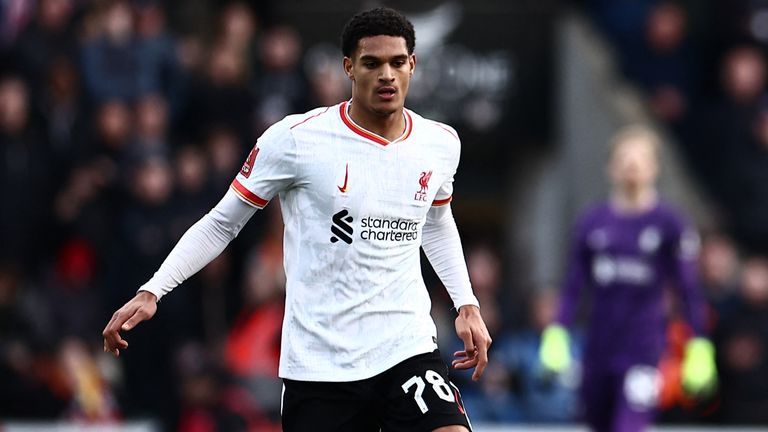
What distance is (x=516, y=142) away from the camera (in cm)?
1402

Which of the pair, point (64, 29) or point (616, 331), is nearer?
point (616, 331)

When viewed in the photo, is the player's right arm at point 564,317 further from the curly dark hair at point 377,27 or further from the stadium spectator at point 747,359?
the curly dark hair at point 377,27

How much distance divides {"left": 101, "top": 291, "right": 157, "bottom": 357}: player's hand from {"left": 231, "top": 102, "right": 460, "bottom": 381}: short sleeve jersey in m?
0.57

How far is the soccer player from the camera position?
8.74 metres

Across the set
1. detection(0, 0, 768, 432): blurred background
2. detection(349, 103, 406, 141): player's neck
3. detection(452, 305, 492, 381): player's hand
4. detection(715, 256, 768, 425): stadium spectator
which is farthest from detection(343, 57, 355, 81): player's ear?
detection(715, 256, 768, 425): stadium spectator

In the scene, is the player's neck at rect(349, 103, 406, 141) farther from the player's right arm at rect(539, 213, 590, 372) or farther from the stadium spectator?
the stadium spectator

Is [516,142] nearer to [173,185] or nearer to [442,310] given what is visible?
[442,310]

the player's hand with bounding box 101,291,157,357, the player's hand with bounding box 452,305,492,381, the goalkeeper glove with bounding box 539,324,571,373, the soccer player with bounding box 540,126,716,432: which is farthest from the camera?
the goalkeeper glove with bounding box 539,324,571,373

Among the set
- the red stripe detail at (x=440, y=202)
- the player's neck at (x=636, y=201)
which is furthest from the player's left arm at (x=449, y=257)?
the player's neck at (x=636, y=201)

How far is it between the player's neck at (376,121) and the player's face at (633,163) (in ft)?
11.1

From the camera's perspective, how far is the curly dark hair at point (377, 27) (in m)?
5.67

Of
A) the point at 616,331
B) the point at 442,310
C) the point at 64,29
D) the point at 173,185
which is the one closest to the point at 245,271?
the point at 173,185

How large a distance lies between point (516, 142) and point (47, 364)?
16.3ft

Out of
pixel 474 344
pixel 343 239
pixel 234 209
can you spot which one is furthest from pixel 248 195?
pixel 474 344
